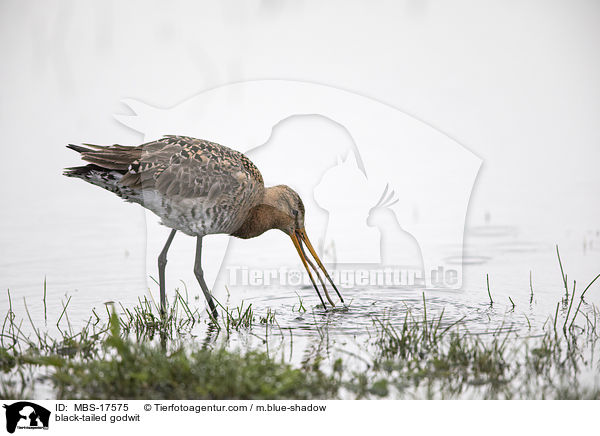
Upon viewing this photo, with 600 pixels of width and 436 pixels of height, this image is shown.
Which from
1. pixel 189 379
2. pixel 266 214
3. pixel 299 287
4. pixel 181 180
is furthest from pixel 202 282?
pixel 189 379

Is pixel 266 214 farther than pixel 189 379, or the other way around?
pixel 266 214

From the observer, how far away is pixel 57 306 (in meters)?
6.89

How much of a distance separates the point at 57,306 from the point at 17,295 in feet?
1.95

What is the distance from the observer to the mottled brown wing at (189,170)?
6.48 meters

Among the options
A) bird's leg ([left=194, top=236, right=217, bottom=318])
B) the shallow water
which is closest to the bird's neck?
bird's leg ([left=194, top=236, right=217, bottom=318])

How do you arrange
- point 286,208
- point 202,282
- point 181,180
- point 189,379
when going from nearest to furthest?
point 189,379 < point 181,180 < point 202,282 < point 286,208

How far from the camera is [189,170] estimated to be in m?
6.52
